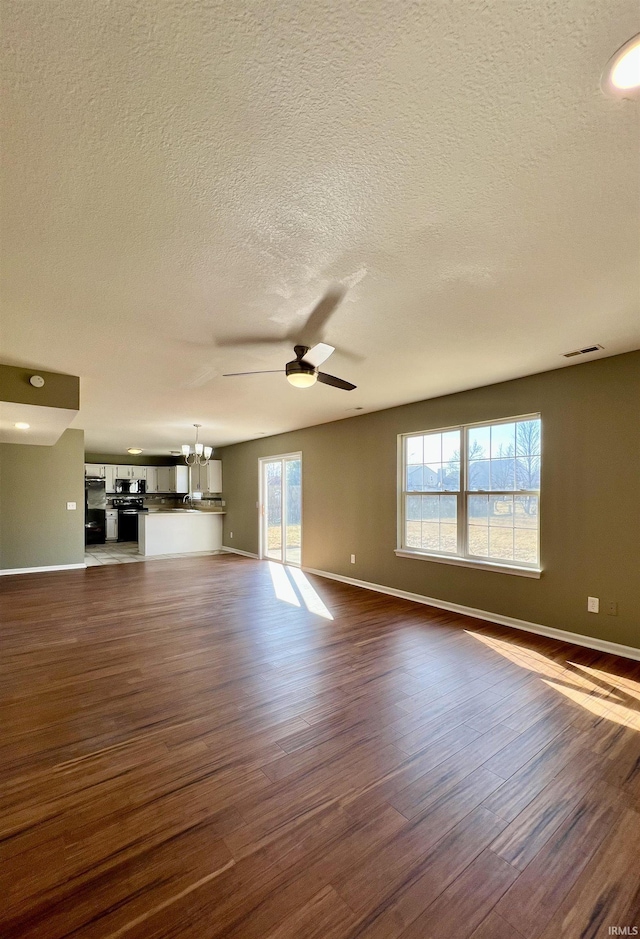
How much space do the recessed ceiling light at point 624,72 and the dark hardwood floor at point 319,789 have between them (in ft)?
8.56

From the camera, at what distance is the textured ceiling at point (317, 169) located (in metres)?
1.07

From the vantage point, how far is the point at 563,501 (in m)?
3.82

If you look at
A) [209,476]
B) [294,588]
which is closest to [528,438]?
[294,588]

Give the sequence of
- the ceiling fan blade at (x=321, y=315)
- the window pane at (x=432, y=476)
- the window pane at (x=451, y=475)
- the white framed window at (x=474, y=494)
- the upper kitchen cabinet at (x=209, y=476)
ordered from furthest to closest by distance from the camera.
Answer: the upper kitchen cabinet at (x=209, y=476), the window pane at (x=432, y=476), the window pane at (x=451, y=475), the white framed window at (x=474, y=494), the ceiling fan blade at (x=321, y=315)

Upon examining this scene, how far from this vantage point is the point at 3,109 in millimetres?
1265

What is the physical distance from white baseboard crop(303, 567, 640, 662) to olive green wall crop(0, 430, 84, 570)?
209 inches

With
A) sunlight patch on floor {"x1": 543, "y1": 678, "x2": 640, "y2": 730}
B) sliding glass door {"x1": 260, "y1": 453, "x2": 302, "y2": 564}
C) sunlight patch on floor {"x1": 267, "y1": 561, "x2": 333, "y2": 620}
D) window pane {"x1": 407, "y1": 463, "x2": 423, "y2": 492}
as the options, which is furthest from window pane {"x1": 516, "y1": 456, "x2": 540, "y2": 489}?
sliding glass door {"x1": 260, "y1": 453, "x2": 302, "y2": 564}

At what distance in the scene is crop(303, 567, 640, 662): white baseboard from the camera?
3461 mm

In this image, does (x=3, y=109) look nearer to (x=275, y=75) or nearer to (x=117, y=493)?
(x=275, y=75)

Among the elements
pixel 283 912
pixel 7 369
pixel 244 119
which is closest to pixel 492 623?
pixel 283 912

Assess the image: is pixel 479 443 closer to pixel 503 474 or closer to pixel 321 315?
pixel 503 474

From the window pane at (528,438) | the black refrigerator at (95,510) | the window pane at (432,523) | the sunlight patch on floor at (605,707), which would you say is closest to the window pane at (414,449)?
the window pane at (432,523)

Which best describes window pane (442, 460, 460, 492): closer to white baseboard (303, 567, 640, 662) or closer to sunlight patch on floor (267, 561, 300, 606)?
white baseboard (303, 567, 640, 662)

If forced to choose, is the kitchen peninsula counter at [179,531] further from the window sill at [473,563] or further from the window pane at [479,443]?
the window pane at [479,443]
